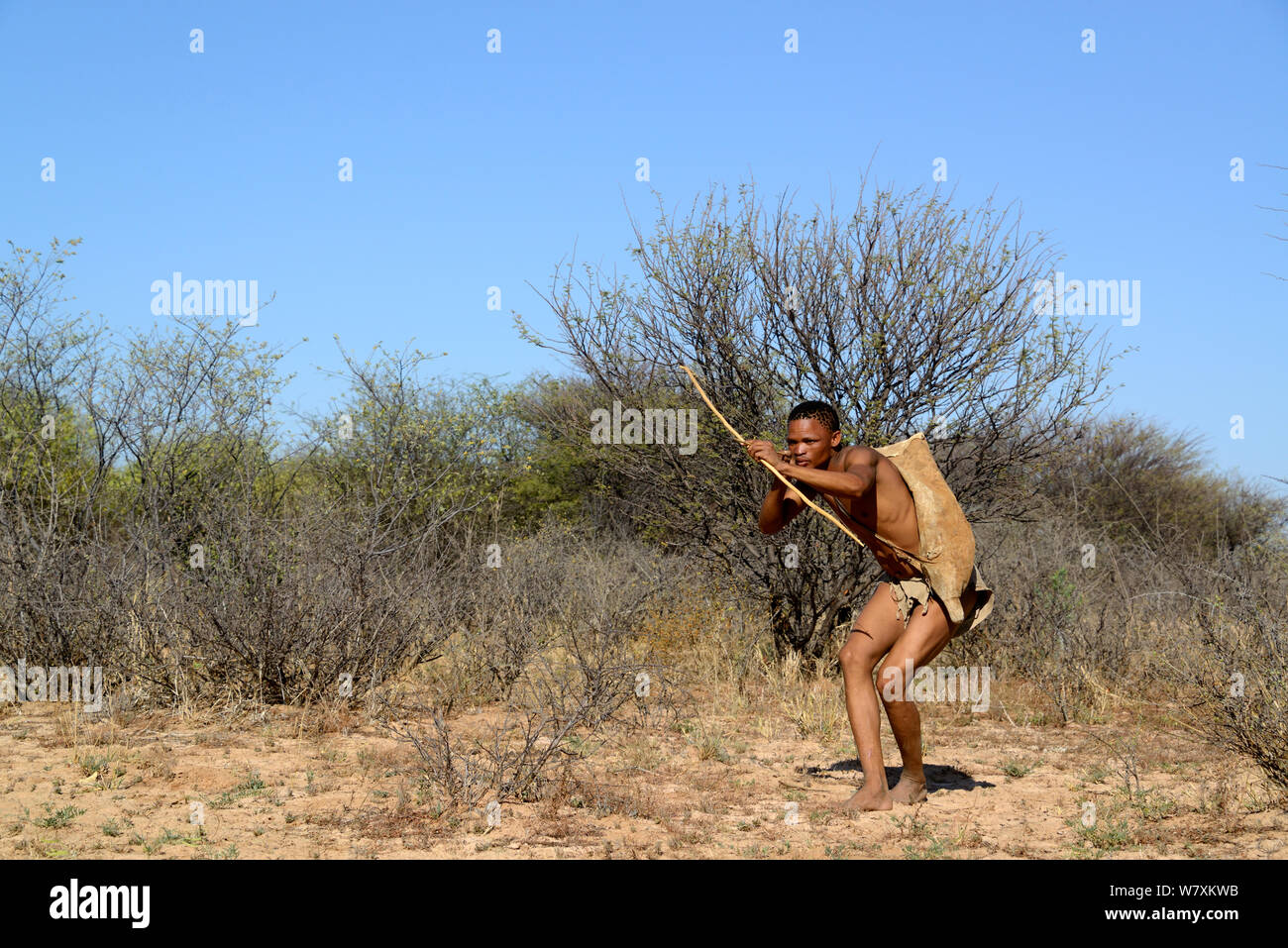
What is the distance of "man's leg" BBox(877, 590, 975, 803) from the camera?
492 centimetres

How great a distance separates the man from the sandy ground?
34cm

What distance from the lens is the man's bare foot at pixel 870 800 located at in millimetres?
4891

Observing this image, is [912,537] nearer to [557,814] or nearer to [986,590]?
[986,590]

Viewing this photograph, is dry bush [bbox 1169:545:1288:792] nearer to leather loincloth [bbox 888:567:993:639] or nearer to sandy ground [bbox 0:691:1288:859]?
sandy ground [bbox 0:691:1288:859]

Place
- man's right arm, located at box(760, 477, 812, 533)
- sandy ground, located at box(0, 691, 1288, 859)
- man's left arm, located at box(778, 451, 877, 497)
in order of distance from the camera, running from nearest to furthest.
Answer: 1. sandy ground, located at box(0, 691, 1288, 859)
2. man's left arm, located at box(778, 451, 877, 497)
3. man's right arm, located at box(760, 477, 812, 533)

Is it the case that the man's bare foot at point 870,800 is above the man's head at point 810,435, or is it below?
below

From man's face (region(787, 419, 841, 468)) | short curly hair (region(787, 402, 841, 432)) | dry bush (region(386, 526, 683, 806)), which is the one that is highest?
short curly hair (region(787, 402, 841, 432))

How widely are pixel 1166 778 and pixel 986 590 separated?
155 cm

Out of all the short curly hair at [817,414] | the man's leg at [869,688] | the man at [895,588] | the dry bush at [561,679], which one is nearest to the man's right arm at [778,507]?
the man at [895,588]

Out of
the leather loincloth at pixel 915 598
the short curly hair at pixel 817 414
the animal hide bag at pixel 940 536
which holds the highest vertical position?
the short curly hair at pixel 817 414

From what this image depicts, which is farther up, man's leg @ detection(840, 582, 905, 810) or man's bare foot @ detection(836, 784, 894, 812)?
man's leg @ detection(840, 582, 905, 810)

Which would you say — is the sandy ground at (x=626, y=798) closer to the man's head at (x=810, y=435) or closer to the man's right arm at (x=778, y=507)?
the man's right arm at (x=778, y=507)

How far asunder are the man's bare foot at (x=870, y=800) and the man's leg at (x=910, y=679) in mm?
159

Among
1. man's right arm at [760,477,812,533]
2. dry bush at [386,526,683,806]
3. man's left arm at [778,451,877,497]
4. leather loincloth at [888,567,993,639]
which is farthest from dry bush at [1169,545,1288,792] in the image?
dry bush at [386,526,683,806]
